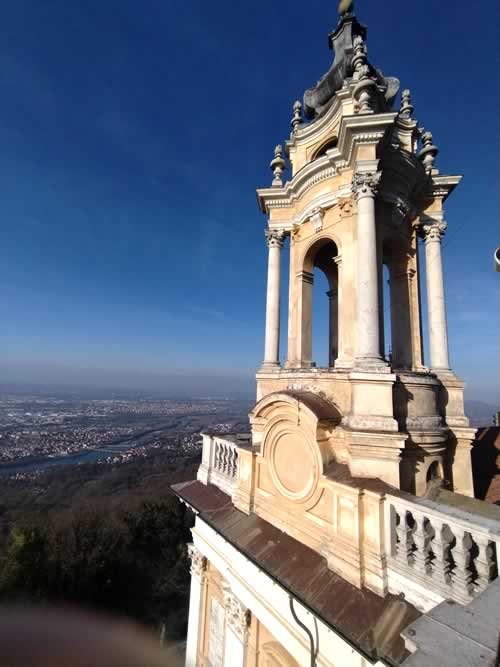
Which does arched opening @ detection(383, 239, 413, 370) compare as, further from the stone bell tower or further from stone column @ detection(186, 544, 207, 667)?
stone column @ detection(186, 544, 207, 667)

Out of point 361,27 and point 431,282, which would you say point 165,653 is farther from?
point 361,27

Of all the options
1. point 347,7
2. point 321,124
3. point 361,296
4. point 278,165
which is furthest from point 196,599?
point 347,7

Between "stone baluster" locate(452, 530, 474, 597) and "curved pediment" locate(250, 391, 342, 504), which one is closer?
"stone baluster" locate(452, 530, 474, 597)

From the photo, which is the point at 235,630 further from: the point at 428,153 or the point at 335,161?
the point at 428,153

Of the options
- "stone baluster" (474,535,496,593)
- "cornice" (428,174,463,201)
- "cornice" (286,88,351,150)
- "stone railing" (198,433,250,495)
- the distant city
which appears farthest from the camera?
the distant city

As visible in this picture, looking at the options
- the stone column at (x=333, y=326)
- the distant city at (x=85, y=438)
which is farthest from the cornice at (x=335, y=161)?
the distant city at (x=85, y=438)

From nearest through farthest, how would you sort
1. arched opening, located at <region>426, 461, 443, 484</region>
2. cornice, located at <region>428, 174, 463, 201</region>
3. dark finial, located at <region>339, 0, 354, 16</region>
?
arched opening, located at <region>426, 461, 443, 484</region>
cornice, located at <region>428, 174, 463, 201</region>
dark finial, located at <region>339, 0, 354, 16</region>

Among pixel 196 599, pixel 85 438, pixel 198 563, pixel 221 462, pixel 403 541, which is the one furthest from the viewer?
pixel 85 438

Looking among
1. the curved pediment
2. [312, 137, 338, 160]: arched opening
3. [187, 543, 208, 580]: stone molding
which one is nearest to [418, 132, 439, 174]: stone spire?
[312, 137, 338, 160]: arched opening
